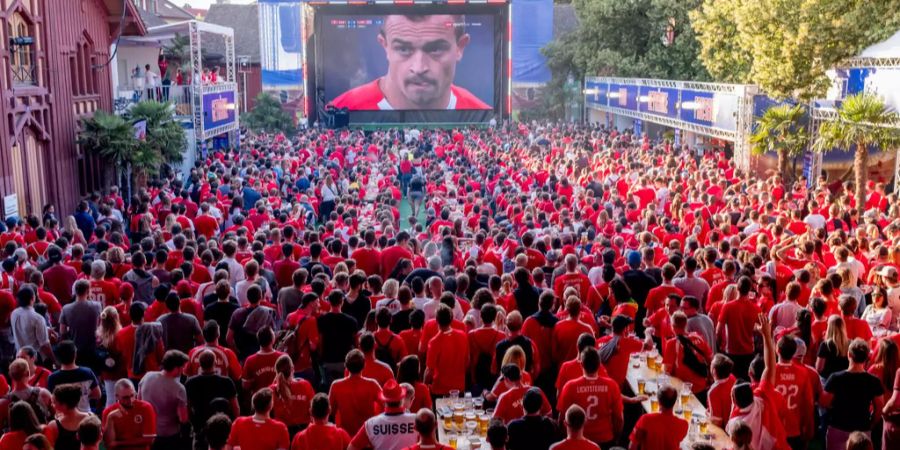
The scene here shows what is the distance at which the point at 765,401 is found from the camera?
616cm

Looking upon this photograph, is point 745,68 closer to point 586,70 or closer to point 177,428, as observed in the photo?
point 586,70

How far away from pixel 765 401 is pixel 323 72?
3063 centimetres

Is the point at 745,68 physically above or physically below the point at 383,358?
above

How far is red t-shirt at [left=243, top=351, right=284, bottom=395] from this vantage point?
706 centimetres

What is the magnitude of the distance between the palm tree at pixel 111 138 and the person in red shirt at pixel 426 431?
1468cm

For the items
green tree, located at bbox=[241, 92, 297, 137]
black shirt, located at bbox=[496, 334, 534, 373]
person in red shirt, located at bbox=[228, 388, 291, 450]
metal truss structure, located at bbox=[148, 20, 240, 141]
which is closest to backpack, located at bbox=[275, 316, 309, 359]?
black shirt, located at bbox=[496, 334, 534, 373]

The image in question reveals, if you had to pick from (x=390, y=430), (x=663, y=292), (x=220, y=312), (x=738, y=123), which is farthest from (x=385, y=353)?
(x=738, y=123)

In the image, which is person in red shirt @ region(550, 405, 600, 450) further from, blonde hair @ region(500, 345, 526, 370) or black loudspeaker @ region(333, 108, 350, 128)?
black loudspeaker @ region(333, 108, 350, 128)

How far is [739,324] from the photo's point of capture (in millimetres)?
8523

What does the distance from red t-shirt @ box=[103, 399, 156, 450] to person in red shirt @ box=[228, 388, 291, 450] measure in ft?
2.35

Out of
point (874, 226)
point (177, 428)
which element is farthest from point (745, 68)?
point (177, 428)

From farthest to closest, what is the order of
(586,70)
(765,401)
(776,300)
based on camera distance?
(586,70), (776,300), (765,401)

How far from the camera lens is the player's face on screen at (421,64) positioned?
34781mm

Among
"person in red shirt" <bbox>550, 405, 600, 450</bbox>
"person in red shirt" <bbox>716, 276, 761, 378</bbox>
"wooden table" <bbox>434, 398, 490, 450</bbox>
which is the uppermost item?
"person in red shirt" <bbox>550, 405, 600, 450</bbox>
